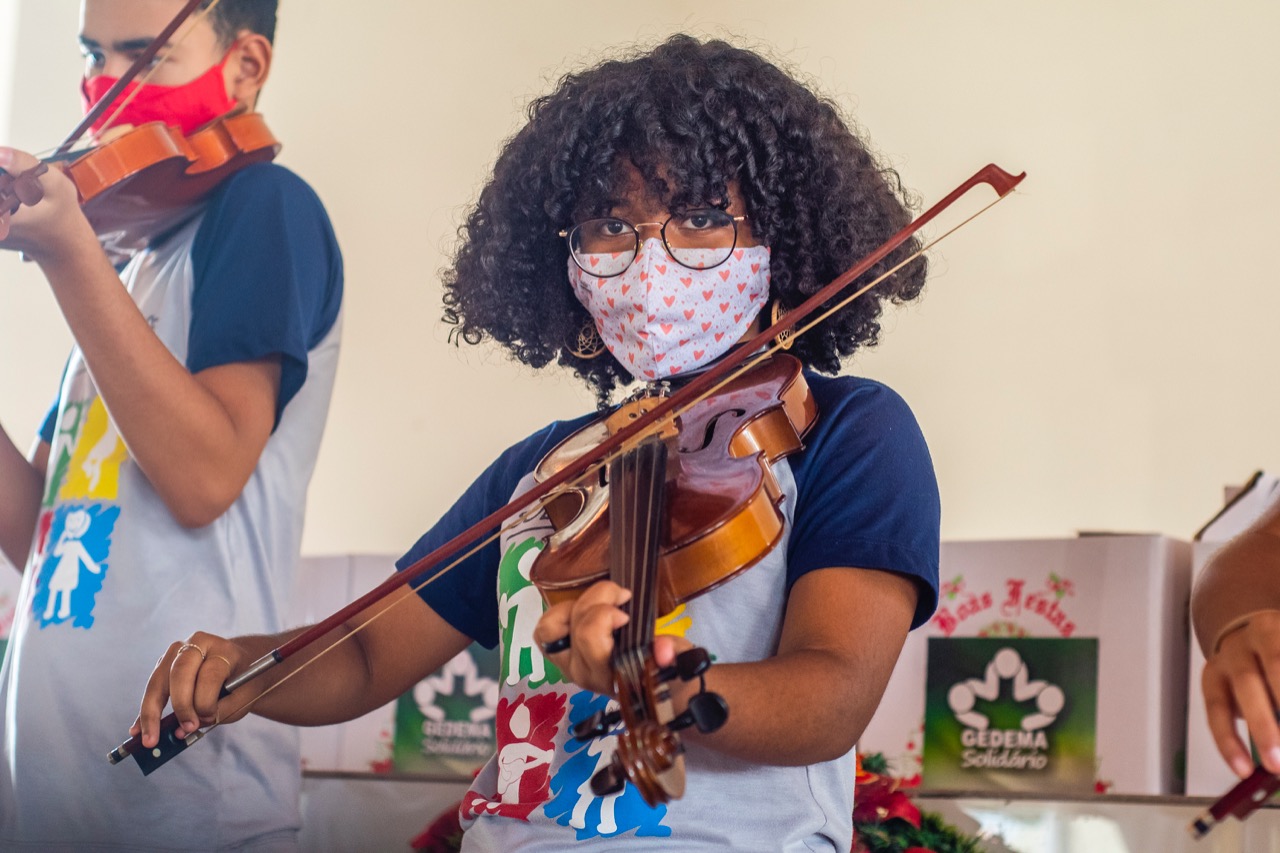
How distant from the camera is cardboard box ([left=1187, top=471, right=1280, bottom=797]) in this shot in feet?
5.10

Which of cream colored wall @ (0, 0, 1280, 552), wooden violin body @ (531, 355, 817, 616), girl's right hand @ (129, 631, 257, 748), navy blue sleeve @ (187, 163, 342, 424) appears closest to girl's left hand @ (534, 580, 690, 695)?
wooden violin body @ (531, 355, 817, 616)

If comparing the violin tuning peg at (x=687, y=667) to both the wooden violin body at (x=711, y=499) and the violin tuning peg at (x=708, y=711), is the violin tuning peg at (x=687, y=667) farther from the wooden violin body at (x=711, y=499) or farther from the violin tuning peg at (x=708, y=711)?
the wooden violin body at (x=711, y=499)

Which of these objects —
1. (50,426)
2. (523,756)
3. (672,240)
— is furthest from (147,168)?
(523,756)

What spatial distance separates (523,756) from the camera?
101cm

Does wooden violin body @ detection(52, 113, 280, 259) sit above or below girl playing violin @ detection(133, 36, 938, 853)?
above

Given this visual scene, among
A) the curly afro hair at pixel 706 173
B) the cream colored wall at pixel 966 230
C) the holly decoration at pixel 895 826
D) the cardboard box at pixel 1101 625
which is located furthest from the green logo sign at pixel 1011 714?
the curly afro hair at pixel 706 173

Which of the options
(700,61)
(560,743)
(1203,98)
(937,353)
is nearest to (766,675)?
(560,743)

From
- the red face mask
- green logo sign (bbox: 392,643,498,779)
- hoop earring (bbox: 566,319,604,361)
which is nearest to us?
hoop earring (bbox: 566,319,604,361)

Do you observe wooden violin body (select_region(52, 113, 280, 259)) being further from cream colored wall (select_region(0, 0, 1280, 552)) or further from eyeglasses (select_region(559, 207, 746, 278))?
cream colored wall (select_region(0, 0, 1280, 552))

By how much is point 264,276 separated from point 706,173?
0.56 m

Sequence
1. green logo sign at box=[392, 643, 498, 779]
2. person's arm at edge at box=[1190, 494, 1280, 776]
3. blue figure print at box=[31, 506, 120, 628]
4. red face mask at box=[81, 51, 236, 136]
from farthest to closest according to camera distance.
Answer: green logo sign at box=[392, 643, 498, 779] < red face mask at box=[81, 51, 236, 136] < blue figure print at box=[31, 506, 120, 628] < person's arm at edge at box=[1190, 494, 1280, 776]

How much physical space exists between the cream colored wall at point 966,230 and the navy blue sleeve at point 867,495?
1.15 metres

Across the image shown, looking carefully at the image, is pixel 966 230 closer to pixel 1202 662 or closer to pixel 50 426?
pixel 1202 662

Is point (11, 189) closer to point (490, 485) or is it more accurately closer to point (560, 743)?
point (490, 485)
